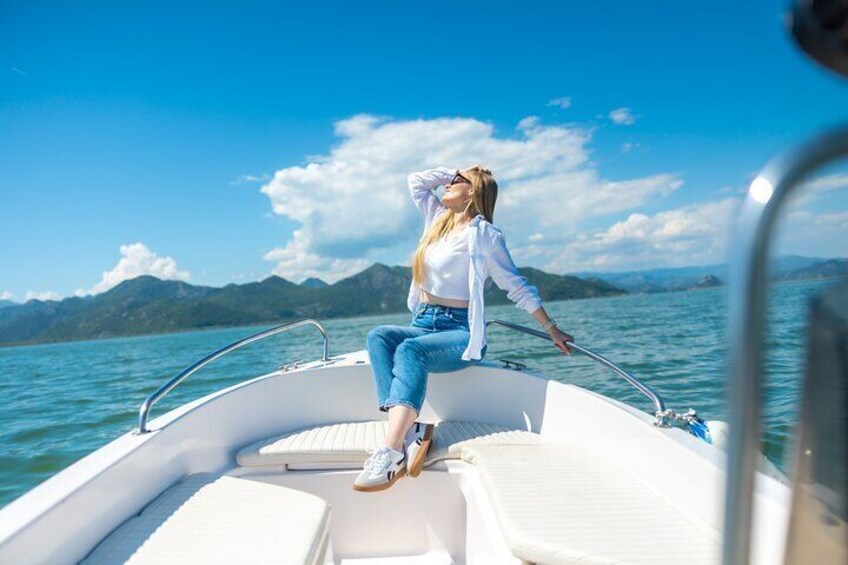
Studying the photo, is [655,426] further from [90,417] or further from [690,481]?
[90,417]

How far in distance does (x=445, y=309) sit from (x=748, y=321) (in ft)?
7.26

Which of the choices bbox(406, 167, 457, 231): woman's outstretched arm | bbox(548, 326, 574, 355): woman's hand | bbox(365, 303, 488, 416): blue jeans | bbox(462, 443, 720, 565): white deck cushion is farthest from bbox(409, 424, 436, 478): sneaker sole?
bbox(406, 167, 457, 231): woman's outstretched arm

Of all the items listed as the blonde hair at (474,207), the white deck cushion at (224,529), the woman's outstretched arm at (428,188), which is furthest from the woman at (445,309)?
A: the white deck cushion at (224,529)

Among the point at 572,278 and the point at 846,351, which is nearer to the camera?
the point at 846,351

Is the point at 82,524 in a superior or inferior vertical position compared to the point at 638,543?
superior

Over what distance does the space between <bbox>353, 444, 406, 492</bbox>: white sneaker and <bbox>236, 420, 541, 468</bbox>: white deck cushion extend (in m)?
0.15

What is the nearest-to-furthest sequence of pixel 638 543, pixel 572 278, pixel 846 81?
pixel 846 81
pixel 638 543
pixel 572 278

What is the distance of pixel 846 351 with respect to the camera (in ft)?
1.47

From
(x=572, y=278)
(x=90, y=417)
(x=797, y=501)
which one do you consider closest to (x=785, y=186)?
(x=797, y=501)

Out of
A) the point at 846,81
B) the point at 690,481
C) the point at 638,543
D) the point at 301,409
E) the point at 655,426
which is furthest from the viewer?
the point at 301,409

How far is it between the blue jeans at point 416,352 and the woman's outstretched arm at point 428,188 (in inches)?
24.3

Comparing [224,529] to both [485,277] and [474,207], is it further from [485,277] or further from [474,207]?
[474,207]

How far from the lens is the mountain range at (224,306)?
79688 millimetres

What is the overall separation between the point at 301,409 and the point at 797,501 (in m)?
2.50
